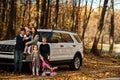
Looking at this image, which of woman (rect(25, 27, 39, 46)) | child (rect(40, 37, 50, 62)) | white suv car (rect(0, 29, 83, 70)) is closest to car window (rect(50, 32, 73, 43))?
white suv car (rect(0, 29, 83, 70))

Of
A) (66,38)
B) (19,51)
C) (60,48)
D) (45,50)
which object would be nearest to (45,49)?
(45,50)

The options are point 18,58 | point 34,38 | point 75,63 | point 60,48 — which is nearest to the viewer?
point 18,58

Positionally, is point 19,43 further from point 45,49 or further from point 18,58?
point 45,49

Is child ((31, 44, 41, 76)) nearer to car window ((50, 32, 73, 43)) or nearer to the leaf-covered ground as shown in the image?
the leaf-covered ground

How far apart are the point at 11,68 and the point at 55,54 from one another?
2241mm

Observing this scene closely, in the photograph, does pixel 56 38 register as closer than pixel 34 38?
No

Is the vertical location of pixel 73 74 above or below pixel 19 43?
below

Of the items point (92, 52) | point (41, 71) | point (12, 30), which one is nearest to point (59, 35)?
point (41, 71)

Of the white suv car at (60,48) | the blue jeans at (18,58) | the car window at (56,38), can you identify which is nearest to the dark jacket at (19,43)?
the blue jeans at (18,58)

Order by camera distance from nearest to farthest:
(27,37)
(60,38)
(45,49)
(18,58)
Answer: (45,49) → (18,58) → (27,37) → (60,38)

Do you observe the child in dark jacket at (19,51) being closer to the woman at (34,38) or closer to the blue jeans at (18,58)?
the blue jeans at (18,58)

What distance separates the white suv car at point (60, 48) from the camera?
53.8 feet

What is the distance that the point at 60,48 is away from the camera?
18.0m

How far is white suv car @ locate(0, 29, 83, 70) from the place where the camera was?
16.4 metres
